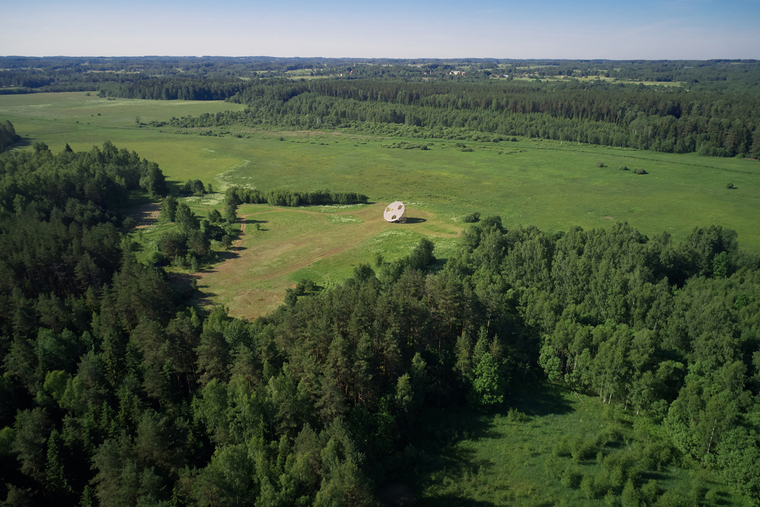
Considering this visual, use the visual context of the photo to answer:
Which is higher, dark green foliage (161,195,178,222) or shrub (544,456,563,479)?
dark green foliage (161,195,178,222)

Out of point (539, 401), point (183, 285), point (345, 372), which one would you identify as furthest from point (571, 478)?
point (183, 285)

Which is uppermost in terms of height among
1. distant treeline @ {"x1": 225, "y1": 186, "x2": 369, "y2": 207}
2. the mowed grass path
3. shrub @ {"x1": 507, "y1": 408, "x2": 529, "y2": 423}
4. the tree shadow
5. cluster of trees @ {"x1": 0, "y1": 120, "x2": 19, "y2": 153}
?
cluster of trees @ {"x1": 0, "y1": 120, "x2": 19, "y2": 153}

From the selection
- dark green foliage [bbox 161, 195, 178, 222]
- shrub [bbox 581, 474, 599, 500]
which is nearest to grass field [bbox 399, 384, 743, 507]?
shrub [bbox 581, 474, 599, 500]

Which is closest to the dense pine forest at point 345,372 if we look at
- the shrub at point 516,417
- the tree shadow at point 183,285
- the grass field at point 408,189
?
the shrub at point 516,417

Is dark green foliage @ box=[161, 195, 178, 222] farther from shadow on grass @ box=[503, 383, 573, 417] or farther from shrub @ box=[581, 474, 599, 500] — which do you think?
shrub @ box=[581, 474, 599, 500]

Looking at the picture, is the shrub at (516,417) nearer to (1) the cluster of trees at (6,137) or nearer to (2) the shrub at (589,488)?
(2) the shrub at (589,488)

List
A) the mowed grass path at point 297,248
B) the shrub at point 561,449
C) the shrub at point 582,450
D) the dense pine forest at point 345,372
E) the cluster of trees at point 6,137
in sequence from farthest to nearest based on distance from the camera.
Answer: the cluster of trees at point 6,137
the mowed grass path at point 297,248
the shrub at point 561,449
the shrub at point 582,450
the dense pine forest at point 345,372

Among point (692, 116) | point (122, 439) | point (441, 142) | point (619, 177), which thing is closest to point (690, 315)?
point (122, 439)
